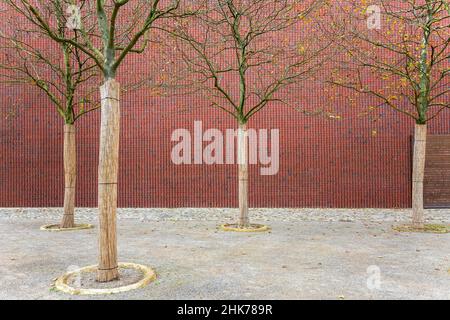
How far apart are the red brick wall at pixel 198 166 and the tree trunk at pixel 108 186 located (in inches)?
418

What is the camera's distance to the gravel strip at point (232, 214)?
1464cm

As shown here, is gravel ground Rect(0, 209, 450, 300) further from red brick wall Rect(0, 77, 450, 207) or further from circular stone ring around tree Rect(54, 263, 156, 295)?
red brick wall Rect(0, 77, 450, 207)

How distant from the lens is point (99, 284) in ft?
20.8

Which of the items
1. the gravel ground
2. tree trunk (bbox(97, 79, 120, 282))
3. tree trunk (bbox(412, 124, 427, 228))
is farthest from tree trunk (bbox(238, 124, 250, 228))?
tree trunk (bbox(97, 79, 120, 282))

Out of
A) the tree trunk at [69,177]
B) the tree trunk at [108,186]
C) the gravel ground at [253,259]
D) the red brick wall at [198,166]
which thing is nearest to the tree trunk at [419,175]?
the gravel ground at [253,259]

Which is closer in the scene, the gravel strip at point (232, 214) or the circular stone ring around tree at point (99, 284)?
the circular stone ring around tree at point (99, 284)

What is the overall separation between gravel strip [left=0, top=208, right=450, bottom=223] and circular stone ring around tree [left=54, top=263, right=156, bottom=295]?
23.9 feet

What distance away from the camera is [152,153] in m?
17.3

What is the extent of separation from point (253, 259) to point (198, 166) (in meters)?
9.40

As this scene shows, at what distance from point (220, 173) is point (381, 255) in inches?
373

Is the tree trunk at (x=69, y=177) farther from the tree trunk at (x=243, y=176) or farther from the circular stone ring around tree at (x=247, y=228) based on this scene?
the tree trunk at (x=243, y=176)

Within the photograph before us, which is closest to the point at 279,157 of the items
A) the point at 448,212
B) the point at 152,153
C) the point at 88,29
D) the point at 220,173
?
the point at 220,173

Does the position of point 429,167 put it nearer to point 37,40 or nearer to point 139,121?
point 139,121

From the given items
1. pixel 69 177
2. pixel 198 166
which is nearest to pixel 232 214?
pixel 198 166
